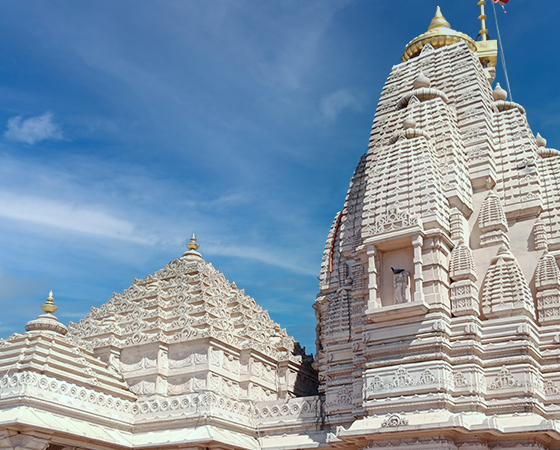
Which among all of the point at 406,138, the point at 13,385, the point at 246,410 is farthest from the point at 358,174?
the point at 13,385

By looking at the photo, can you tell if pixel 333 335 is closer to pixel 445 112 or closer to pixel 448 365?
pixel 448 365

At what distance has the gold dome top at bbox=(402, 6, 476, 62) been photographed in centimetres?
3241

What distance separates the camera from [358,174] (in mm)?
28891

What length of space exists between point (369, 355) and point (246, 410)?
20.2 feet

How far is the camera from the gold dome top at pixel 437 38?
32.4 meters

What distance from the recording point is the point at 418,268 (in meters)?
20.7

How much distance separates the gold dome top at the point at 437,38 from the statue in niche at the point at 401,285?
15.8 m

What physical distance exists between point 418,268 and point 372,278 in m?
1.59

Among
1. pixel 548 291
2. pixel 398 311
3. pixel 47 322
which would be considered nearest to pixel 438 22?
pixel 548 291

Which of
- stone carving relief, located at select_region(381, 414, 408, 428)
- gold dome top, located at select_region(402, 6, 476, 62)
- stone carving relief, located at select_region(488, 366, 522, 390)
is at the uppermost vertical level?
gold dome top, located at select_region(402, 6, 476, 62)

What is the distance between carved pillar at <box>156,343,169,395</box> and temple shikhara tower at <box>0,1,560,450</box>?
65 mm

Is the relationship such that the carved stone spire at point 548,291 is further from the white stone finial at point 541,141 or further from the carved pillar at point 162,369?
the carved pillar at point 162,369

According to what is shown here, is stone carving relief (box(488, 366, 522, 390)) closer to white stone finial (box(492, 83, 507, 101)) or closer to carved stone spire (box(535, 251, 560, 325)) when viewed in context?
carved stone spire (box(535, 251, 560, 325))

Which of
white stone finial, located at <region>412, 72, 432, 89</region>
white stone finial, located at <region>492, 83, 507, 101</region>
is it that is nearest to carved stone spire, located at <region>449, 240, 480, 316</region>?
white stone finial, located at <region>412, 72, 432, 89</region>
